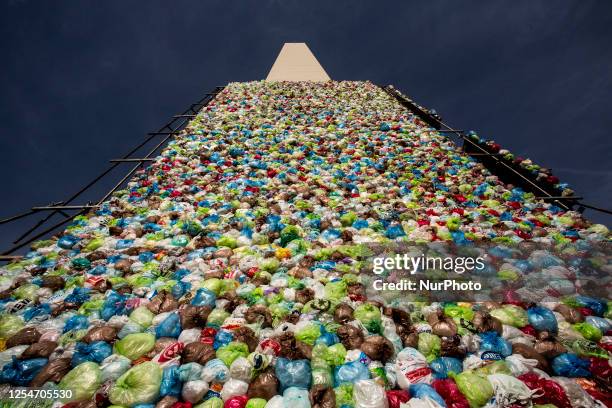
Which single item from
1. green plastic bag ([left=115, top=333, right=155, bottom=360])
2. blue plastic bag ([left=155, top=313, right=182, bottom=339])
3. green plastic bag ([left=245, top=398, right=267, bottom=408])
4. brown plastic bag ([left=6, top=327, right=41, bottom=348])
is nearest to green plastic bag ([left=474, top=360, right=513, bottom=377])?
green plastic bag ([left=245, top=398, right=267, bottom=408])

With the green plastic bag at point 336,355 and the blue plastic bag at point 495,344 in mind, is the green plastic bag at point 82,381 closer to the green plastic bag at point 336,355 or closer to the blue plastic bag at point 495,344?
the green plastic bag at point 336,355

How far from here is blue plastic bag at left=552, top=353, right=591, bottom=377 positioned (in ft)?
6.88

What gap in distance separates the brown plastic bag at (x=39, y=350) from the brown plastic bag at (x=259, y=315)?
1.59 meters

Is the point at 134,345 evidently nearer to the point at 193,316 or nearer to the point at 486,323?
the point at 193,316

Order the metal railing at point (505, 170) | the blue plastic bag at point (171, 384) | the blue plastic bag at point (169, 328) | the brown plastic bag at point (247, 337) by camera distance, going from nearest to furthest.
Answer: the blue plastic bag at point (171, 384)
the brown plastic bag at point (247, 337)
the blue plastic bag at point (169, 328)
the metal railing at point (505, 170)

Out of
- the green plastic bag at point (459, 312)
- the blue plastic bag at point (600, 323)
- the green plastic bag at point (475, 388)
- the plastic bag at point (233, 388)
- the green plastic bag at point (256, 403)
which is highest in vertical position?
the blue plastic bag at point (600, 323)

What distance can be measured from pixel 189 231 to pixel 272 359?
7.95ft

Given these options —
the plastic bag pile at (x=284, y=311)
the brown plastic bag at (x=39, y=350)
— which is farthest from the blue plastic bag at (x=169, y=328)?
the brown plastic bag at (x=39, y=350)

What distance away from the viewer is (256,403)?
189cm

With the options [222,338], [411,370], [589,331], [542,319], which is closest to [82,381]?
[222,338]

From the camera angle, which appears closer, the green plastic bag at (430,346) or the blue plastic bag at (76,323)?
the green plastic bag at (430,346)

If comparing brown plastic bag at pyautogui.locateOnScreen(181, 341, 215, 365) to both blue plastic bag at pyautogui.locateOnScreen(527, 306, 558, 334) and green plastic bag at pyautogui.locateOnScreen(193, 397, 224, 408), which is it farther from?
blue plastic bag at pyautogui.locateOnScreen(527, 306, 558, 334)

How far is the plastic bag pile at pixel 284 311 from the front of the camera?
2.00 meters

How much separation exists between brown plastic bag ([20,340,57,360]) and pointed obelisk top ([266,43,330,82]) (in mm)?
15329
